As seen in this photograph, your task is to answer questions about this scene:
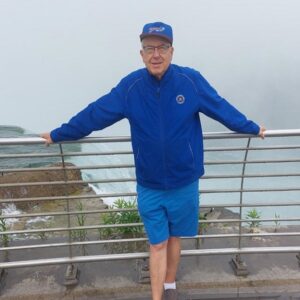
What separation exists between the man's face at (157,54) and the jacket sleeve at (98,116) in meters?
0.22

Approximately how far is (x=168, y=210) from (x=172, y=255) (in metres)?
0.36

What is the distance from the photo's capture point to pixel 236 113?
7.82 ft

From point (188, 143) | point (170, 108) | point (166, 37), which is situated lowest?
point (188, 143)

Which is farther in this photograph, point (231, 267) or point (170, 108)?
point (231, 267)

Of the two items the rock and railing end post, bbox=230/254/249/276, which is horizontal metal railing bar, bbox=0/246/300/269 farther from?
the rock

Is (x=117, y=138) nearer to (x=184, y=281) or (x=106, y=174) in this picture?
(x=184, y=281)

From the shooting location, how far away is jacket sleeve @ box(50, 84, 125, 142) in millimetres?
2297

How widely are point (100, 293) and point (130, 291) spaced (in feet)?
0.65

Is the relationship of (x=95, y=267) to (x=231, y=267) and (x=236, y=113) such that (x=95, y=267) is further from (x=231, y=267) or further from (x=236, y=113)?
(x=236, y=113)

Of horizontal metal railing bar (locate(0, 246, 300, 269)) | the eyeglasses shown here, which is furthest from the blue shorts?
the eyeglasses

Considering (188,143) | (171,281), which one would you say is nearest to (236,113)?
(188,143)

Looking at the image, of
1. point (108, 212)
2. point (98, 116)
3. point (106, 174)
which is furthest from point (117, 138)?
point (106, 174)

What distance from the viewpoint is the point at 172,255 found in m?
2.61

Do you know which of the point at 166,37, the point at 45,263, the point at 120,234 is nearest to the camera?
the point at 166,37
